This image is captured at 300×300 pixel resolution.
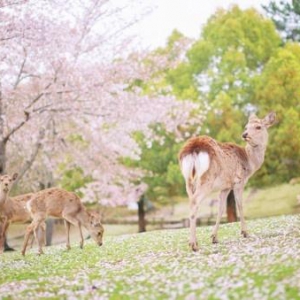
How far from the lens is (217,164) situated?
40.7 feet

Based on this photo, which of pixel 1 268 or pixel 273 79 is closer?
pixel 1 268

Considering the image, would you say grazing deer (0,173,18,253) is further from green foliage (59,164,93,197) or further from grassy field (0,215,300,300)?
green foliage (59,164,93,197)

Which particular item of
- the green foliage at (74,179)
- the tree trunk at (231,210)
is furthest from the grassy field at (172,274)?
the green foliage at (74,179)

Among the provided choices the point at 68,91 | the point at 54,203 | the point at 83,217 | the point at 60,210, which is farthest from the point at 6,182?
the point at 68,91

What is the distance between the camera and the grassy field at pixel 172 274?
296 inches

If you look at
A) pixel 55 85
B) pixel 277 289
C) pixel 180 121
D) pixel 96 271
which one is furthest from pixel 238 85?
pixel 277 289

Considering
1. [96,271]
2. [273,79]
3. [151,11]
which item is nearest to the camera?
[96,271]

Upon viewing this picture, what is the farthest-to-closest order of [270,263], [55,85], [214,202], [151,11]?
[214,202], [151,11], [55,85], [270,263]

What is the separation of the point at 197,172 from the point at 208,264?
263 cm

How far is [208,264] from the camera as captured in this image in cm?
954

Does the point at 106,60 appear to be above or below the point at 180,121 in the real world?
above

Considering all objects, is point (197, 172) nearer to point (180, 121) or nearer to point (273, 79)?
point (180, 121)

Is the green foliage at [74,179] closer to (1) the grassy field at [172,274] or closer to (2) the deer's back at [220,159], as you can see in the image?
(2) the deer's back at [220,159]

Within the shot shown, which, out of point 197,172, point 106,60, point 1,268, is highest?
point 106,60
